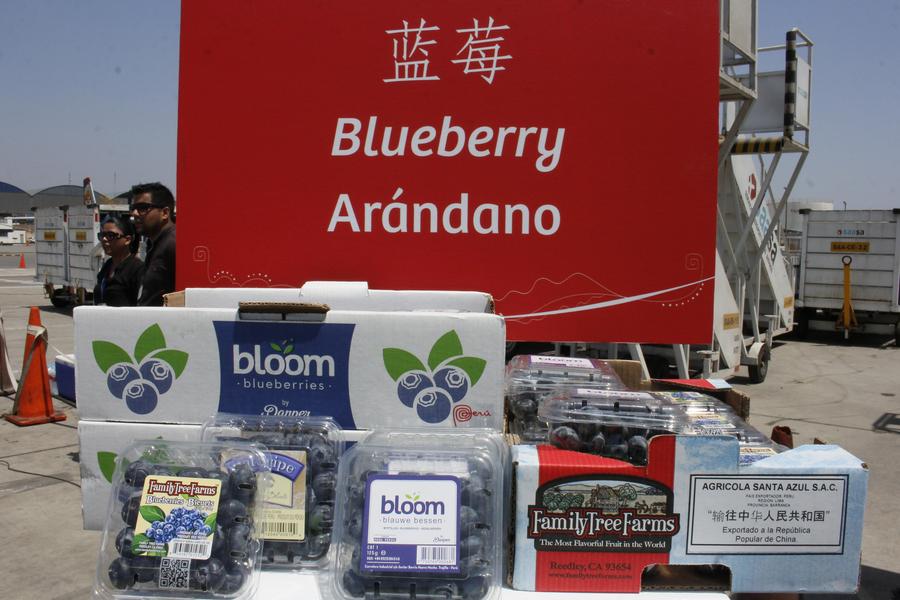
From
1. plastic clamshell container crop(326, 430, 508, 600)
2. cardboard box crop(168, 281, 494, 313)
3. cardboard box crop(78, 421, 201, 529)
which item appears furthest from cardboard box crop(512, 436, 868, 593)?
cardboard box crop(78, 421, 201, 529)

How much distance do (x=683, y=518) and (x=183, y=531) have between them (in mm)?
1250

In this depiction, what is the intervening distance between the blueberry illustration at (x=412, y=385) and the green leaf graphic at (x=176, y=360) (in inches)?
25.4

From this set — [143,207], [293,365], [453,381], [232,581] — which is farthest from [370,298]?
[143,207]

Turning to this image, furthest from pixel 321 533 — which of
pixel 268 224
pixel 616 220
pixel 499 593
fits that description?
pixel 616 220

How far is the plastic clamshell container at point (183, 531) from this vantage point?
5.78 ft

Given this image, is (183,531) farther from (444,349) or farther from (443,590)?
(444,349)

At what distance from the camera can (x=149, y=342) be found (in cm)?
212

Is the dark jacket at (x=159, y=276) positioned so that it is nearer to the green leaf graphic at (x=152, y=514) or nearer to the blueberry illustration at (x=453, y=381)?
the green leaf graphic at (x=152, y=514)

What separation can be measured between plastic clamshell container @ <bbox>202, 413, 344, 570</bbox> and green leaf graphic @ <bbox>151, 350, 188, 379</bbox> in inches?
10.0

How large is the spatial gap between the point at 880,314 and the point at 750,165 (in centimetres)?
647

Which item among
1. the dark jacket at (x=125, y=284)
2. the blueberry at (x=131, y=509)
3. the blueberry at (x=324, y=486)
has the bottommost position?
the blueberry at (x=131, y=509)

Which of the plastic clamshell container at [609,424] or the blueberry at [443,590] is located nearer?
the blueberry at [443,590]

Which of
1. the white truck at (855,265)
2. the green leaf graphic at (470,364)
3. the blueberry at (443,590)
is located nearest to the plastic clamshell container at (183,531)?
the blueberry at (443,590)

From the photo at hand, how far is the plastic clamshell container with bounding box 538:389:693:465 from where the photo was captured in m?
1.92
